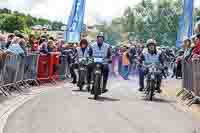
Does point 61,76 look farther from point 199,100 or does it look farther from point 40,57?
point 199,100

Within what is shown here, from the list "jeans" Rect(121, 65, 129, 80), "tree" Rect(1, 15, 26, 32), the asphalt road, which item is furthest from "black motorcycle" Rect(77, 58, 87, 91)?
"tree" Rect(1, 15, 26, 32)

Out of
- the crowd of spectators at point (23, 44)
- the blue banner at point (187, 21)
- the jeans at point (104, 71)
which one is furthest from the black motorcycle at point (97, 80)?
the blue banner at point (187, 21)

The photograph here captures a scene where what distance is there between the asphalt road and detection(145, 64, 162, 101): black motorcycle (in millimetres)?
411

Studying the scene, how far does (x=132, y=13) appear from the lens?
109m

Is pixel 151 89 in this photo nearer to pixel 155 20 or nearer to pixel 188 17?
pixel 188 17

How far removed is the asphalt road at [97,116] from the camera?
11.2 meters

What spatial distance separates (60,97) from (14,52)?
3317mm

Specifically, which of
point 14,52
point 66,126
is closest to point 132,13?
point 14,52

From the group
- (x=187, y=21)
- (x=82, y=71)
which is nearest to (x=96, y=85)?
(x=82, y=71)

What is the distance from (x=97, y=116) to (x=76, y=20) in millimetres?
19921

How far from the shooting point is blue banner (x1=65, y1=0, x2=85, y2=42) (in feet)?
107

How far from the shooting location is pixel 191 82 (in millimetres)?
17953

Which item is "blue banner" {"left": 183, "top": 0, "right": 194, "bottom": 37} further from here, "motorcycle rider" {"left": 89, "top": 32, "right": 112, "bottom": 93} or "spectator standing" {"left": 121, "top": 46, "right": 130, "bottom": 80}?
"motorcycle rider" {"left": 89, "top": 32, "right": 112, "bottom": 93}

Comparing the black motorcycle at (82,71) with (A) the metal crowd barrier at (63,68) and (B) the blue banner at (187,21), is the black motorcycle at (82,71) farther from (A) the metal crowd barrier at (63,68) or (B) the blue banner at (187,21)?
(B) the blue banner at (187,21)
